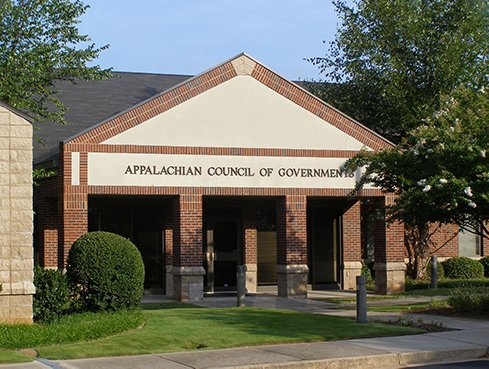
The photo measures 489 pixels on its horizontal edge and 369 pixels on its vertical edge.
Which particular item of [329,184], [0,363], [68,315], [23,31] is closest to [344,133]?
[329,184]

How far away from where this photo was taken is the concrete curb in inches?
515

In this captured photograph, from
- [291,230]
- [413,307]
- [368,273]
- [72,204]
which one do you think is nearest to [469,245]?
[368,273]

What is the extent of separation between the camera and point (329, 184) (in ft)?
87.9

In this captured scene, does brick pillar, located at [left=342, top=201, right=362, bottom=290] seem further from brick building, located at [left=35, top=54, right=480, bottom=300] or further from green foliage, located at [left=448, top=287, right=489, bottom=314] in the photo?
→ green foliage, located at [left=448, top=287, right=489, bottom=314]

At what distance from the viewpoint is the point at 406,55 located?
32.5 m

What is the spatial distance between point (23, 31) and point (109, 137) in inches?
142

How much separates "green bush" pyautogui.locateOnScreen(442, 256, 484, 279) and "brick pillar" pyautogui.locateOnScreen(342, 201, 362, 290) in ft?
17.9

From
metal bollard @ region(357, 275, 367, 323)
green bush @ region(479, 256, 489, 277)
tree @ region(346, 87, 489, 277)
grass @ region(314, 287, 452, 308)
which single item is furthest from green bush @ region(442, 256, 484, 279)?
metal bollard @ region(357, 275, 367, 323)

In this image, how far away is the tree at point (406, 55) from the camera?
3147 centimetres

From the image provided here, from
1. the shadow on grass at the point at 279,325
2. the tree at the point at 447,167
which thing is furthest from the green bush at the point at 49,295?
the tree at the point at 447,167

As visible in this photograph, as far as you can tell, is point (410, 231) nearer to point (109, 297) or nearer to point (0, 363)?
point (109, 297)

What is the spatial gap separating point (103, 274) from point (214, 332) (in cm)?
346

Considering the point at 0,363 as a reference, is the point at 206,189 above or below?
above

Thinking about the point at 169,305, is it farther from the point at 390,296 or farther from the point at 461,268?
the point at 461,268
